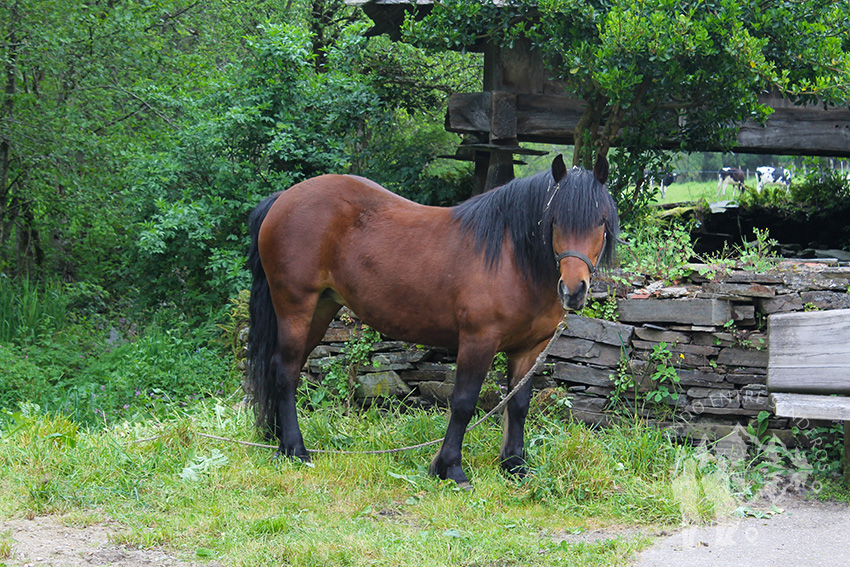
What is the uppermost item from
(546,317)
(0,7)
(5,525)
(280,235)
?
(0,7)

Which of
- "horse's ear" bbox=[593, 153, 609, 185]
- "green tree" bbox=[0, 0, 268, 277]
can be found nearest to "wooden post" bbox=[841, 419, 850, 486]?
"horse's ear" bbox=[593, 153, 609, 185]

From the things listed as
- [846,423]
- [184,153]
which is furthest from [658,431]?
[184,153]

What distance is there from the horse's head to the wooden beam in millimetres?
3772

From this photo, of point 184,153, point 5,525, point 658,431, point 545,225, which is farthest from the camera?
point 184,153

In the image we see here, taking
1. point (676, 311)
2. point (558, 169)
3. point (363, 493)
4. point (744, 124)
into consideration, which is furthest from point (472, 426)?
point (744, 124)

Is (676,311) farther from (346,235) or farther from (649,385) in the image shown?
(346,235)

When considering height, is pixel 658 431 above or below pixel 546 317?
below

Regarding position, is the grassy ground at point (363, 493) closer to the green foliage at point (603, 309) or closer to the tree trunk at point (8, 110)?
the green foliage at point (603, 309)

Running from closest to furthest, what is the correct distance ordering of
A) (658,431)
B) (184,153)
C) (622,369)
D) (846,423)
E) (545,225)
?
1. (545,225)
2. (846,423)
3. (658,431)
4. (622,369)
5. (184,153)

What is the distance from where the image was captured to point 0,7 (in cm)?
910

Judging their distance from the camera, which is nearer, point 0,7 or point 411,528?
point 411,528

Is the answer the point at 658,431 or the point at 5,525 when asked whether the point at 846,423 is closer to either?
the point at 658,431

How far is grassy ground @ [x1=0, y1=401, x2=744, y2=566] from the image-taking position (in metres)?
3.81

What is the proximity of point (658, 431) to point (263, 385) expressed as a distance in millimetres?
2692
